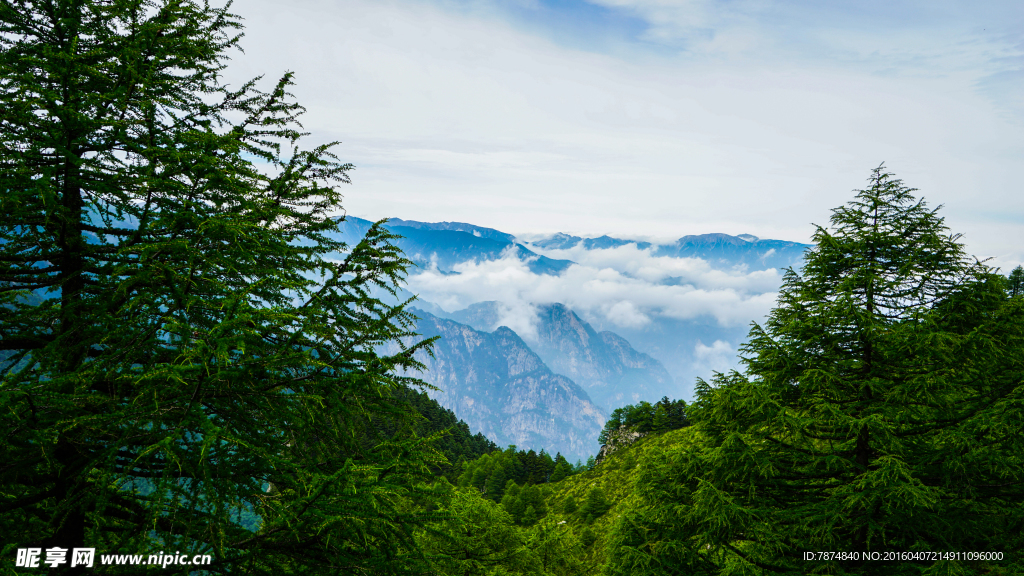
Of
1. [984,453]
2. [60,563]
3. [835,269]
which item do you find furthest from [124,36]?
[984,453]

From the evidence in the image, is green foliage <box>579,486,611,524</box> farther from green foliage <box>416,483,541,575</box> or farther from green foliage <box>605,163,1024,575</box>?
green foliage <box>605,163,1024,575</box>

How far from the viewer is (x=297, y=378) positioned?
5.45m

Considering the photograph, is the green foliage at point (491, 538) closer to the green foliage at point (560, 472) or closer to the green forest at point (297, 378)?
the green forest at point (297, 378)

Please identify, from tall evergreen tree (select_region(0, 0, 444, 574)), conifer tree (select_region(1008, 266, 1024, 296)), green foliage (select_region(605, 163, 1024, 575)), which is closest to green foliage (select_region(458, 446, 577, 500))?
green foliage (select_region(605, 163, 1024, 575))

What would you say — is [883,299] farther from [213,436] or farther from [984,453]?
[213,436]

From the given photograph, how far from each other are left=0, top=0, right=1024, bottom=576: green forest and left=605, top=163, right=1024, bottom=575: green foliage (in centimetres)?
7

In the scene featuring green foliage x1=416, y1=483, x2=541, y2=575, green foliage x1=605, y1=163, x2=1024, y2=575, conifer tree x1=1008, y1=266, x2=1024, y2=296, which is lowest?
green foliage x1=416, y1=483, x2=541, y2=575

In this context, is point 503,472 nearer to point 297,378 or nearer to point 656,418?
point 656,418

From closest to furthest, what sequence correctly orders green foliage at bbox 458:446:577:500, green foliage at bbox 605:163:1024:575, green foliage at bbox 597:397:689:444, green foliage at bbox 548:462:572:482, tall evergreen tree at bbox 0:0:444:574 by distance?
tall evergreen tree at bbox 0:0:444:574
green foliage at bbox 605:163:1024:575
green foliage at bbox 458:446:577:500
green foliage at bbox 597:397:689:444
green foliage at bbox 548:462:572:482

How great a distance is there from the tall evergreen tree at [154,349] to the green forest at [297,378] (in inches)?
1.9

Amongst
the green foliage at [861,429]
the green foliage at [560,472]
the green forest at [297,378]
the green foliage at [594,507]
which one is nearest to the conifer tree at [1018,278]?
the green foliage at [594,507]

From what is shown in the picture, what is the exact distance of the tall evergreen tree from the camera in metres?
4.15

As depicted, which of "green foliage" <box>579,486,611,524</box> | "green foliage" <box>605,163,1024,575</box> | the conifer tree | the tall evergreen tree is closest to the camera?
the tall evergreen tree

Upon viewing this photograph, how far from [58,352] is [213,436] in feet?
9.34
